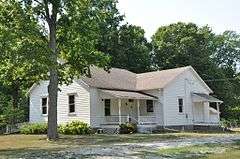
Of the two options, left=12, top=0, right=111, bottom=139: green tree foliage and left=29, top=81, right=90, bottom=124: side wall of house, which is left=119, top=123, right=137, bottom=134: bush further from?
left=12, top=0, right=111, bottom=139: green tree foliage

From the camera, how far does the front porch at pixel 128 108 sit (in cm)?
4072

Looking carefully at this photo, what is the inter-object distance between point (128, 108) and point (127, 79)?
187 inches

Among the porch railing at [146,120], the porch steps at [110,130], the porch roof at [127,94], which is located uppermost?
the porch roof at [127,94]

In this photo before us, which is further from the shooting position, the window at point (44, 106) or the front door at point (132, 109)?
the window at point (44, 106)

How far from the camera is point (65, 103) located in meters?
43.3

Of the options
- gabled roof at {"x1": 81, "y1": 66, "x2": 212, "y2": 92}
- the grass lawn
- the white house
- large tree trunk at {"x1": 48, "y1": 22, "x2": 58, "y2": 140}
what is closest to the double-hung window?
the white house

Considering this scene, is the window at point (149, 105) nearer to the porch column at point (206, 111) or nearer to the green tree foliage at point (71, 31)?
the porch column at point (206, 111)

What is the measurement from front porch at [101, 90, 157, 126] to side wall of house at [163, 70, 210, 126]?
1.38 m

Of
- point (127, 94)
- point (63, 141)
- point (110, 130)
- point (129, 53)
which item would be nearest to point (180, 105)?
point (127, 94)

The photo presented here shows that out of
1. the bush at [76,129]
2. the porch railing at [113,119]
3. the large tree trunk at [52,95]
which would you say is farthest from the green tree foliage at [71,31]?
the porch railing at [113,119]

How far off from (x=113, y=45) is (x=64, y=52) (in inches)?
1145

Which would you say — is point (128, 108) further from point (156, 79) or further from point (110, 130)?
point (156, 79)

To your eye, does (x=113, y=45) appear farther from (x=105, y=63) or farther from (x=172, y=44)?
Answer: (x=105, y=63)

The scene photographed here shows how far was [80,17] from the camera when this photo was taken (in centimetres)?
3159
